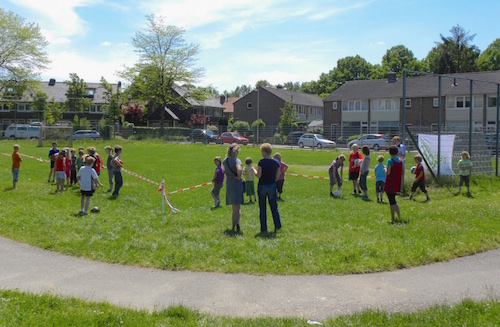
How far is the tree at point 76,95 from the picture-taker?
7325cm

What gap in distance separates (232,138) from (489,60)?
58474 mm

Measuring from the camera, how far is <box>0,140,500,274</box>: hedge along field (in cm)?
768

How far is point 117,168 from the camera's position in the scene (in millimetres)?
14773

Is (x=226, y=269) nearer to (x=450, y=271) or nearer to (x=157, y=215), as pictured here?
(x=450, y=271)

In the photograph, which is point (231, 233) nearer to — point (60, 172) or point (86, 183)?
point (86, 183)

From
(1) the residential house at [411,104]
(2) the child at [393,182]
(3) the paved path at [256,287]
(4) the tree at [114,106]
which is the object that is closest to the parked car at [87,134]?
(4) the tree at [114,106]

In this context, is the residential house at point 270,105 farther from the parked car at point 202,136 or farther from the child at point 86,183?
the child at point 86,183

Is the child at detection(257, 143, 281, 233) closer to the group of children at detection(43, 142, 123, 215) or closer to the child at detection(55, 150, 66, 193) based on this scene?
the group of children at detection(43, 142, 123, 215)

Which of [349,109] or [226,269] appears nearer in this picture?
[226,269]

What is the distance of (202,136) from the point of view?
5538cm

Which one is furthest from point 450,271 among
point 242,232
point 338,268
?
point 242,232

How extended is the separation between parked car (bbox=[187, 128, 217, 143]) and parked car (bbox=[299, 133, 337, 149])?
39.5ft

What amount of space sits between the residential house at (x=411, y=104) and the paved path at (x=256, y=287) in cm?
3666

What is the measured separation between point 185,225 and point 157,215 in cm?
154
